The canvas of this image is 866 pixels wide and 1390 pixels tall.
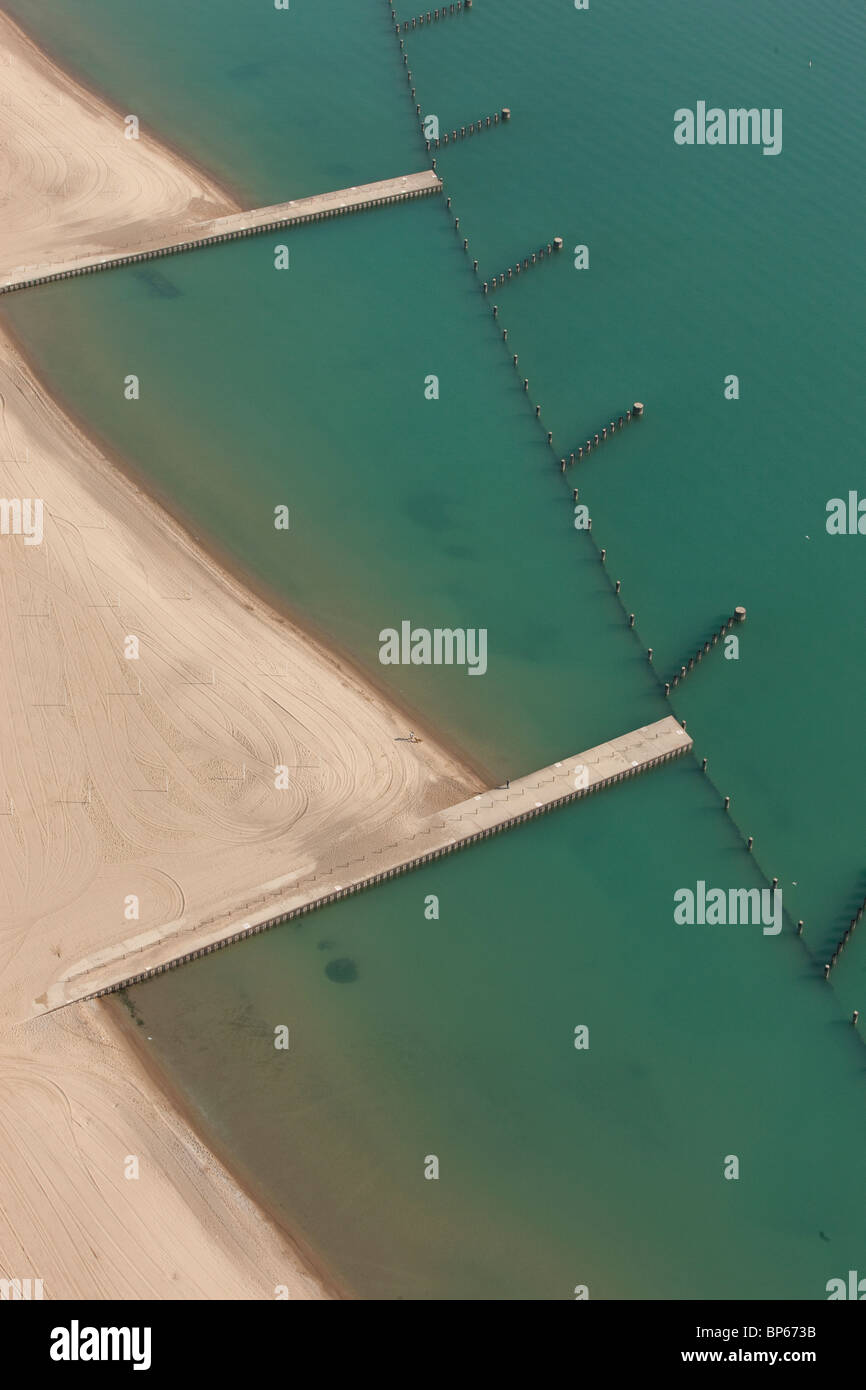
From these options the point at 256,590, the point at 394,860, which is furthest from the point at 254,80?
the point at 394,860

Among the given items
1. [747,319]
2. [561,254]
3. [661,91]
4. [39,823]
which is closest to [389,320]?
[561,254]

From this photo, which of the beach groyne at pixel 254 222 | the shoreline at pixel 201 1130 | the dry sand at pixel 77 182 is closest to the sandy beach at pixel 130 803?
the shoreline at pixel 201 1130

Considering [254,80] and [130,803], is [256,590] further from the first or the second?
[254,80]

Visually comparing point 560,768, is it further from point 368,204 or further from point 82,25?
point 82,25

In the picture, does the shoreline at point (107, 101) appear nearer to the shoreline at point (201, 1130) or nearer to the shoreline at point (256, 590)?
the shoreline at point (256, 590)

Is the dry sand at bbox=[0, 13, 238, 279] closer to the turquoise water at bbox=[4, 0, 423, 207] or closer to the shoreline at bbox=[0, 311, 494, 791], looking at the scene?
the turquoise water at bbox=[4, 0, 423, 207]
